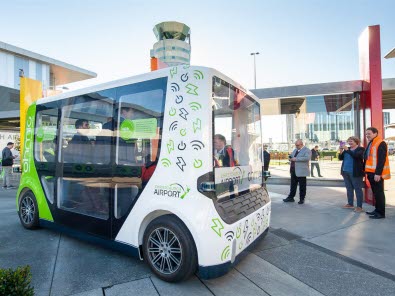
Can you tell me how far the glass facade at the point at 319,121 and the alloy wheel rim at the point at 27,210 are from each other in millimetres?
6726

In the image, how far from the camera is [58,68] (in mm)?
31359

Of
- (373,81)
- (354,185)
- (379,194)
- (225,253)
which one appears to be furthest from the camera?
(373,81)

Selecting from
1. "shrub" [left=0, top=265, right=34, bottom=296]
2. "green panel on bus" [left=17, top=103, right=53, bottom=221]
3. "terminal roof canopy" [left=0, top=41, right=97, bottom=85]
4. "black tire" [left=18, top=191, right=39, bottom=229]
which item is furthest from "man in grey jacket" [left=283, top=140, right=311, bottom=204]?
"terminal roof canopy" [left=0, top=41, right=97, bottom=85]

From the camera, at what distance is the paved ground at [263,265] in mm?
2889

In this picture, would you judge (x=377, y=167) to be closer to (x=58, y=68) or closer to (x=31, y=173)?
(x=31, y=173)

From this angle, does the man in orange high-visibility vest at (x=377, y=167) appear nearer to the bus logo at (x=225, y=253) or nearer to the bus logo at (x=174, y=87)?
the bus logo at (x=225, y=253)

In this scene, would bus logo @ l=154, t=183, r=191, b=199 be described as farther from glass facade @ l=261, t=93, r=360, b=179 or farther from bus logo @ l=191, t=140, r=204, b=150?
glass facade @ l=261, t=93, r=360, b=179

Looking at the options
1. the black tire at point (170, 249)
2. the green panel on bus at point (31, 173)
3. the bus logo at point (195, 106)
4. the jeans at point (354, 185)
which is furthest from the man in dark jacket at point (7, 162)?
the jeans at point (354, 185)

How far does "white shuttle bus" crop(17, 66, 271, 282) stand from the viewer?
9.21 ft

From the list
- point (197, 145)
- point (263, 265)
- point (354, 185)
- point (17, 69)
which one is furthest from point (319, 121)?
point (17, 69)

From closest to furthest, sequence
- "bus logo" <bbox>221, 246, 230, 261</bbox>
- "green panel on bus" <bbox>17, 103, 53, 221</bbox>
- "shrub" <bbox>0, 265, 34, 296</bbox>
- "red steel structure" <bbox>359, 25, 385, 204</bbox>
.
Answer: "shrub" <bbox>0, 265, 34, 296</bbox> < "bus logo" <bbox>221, 246, 230, 261</bbox> < "green panel on bus" <bbox>17, 103, 53, 221</bbox> < "red steel structure" <bbox>359, 25, 385, 204</bbox>

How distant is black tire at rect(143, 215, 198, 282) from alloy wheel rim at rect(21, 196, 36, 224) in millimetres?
2784

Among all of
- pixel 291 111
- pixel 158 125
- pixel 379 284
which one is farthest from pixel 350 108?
pixel 158 125

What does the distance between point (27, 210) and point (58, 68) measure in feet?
102
